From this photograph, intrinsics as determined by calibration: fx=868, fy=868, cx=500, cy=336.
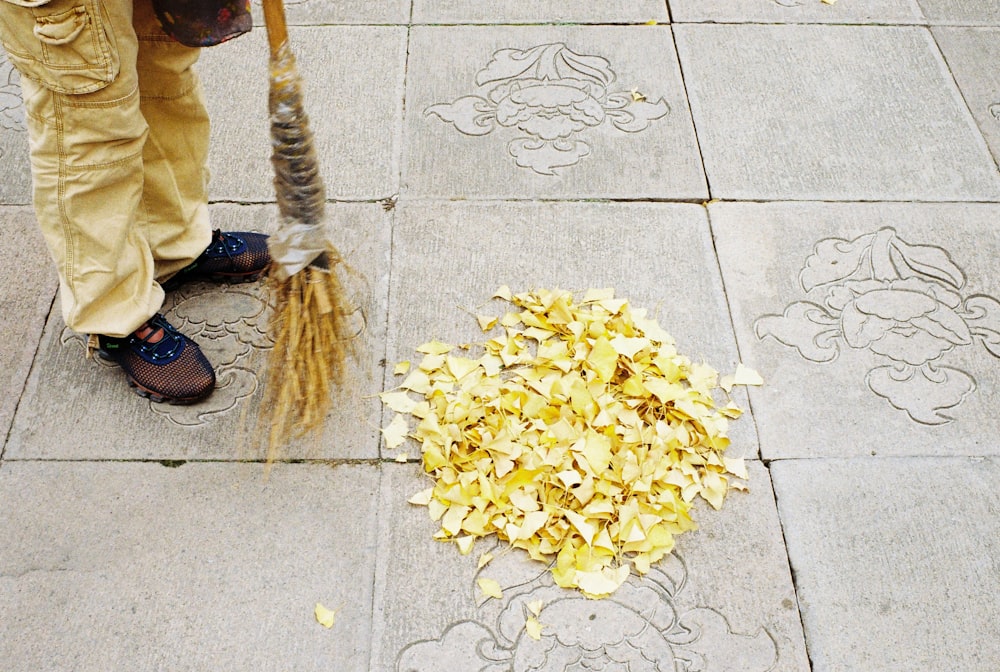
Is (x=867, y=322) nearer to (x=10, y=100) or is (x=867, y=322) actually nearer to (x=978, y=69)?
(x=978, y=69)

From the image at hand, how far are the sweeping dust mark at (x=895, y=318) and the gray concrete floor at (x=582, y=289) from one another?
10mm

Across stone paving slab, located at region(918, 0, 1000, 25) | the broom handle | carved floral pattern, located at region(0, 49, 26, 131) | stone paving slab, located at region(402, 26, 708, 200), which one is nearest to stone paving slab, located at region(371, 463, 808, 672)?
the broom handle

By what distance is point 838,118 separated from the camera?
321 centimetres

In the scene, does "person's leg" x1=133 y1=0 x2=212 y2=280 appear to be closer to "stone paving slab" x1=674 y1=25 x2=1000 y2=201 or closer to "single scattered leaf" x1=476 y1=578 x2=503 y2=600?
"single scattered leaf" x1=476 y1=578 x2=503 y2=600

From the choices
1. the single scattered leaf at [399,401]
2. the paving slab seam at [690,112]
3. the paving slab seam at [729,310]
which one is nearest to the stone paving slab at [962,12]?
the paving slab seam at [690,112]

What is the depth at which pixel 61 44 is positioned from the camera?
1749 mm

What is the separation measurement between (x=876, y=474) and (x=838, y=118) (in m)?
1.53

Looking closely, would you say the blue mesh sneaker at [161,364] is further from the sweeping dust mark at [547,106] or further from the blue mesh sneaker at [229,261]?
the sweeping dust mark at [547,106]

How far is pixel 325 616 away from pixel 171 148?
130 centimetres

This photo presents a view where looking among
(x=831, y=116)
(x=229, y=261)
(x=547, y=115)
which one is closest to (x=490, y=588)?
(x=229, y=261)

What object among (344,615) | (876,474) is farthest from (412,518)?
(876,474)

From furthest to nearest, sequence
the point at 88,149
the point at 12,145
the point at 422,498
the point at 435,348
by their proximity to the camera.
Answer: the point at 12,145 < the point at 435,348 < the point at 422,498 < the point at 88,149

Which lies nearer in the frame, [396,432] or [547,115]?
[396,432]

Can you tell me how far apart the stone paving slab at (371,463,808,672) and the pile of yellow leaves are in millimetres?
47
